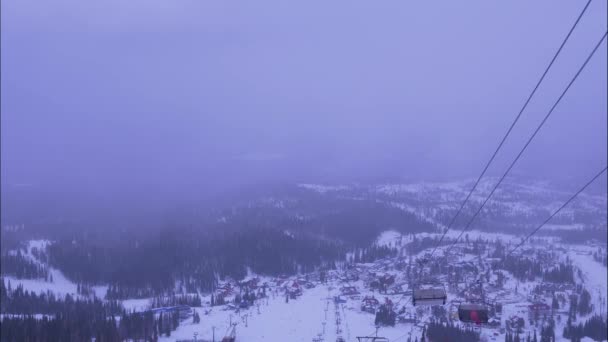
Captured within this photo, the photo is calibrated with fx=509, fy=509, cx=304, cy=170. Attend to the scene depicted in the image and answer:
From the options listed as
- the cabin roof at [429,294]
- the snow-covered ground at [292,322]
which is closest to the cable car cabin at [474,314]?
the cabin roof at [429,294]

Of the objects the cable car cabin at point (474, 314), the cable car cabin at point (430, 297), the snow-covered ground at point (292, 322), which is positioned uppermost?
the cable car cabin at point (430, 297)

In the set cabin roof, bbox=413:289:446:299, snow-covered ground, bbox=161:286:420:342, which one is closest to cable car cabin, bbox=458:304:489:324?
cabin roof, bbox=413:289:446:299

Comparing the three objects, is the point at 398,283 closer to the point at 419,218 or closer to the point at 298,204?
the point at 419,218

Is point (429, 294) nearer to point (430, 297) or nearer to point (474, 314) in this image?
point (430, 297)

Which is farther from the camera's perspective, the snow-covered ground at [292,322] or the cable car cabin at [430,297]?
the snow-covered ground at [292,322]

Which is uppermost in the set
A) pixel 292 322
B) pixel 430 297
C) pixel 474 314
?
pixel 430 297

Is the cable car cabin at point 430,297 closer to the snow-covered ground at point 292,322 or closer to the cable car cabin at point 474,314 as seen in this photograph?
the cable car cabin at point 474,314

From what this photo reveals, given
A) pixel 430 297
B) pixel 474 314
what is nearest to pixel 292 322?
pixel 474 314

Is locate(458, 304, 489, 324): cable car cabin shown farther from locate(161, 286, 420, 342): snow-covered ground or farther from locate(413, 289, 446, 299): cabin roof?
locate(161, 286, 420, 342): snow-covered ground

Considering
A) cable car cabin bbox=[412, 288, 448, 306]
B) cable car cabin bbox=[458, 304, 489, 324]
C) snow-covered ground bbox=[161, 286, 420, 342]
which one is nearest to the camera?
cable car cabin bbox=[412, 288, 448, 306]

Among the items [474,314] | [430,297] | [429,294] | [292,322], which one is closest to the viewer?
[430,297]

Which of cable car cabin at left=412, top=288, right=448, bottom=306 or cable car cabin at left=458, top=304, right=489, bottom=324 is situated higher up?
cable car cabin at left=412, top=288, right=448, bottom=306
